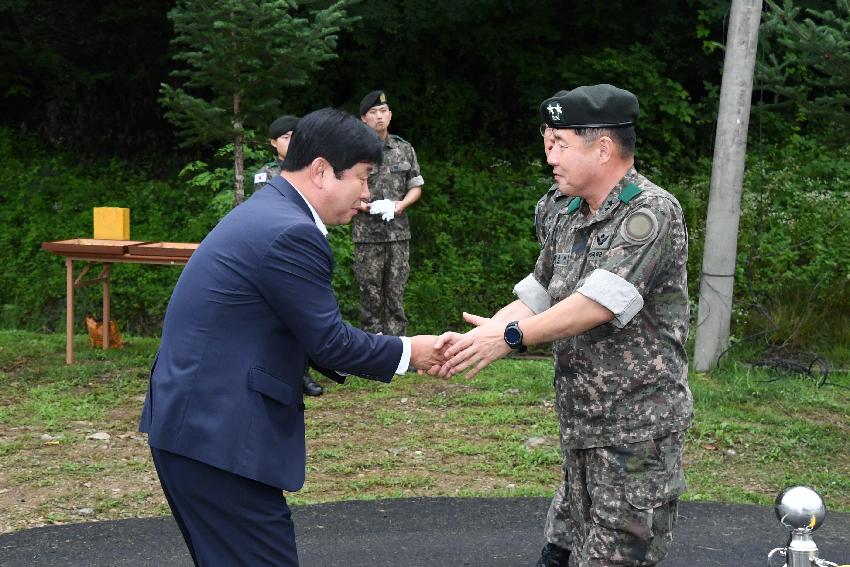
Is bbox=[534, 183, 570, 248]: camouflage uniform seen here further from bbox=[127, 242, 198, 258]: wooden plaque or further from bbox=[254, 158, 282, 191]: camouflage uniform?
bbox=[127, 242, 198, 258]: wooden plaque

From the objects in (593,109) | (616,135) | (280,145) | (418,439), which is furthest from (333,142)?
(280,145)

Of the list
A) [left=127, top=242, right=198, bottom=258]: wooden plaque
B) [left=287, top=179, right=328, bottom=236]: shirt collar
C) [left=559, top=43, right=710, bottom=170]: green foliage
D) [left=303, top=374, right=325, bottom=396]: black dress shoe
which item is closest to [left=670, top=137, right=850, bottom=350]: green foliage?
[left=559, top=43, right=710, bottom=170]: green foliage

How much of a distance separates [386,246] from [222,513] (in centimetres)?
665

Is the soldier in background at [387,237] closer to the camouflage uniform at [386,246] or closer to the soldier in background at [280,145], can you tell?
the camouflage uniform at [386,246]

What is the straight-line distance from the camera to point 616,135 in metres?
3.92

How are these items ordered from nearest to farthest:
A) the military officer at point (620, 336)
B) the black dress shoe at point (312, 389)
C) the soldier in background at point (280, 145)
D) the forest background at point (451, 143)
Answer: the military officer at point (620, 336) < the soldier in background at point (280, 145) < the black dress shoe at point (312, 389) < the forest background at point (451, 143)

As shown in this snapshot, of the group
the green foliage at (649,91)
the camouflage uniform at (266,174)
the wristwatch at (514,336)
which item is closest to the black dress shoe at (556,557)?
the wristwatch at (514,336)

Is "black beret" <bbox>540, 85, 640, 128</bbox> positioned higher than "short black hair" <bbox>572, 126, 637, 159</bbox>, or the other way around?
"black beret" <bbox>540, 85, 640, 128</bbox>

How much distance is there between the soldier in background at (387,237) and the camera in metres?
9.80

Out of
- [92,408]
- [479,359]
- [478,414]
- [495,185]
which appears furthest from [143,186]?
[479,359]

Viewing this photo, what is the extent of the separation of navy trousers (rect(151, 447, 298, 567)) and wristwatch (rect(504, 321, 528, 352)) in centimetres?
107

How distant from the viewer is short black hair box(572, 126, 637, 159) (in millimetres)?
3895

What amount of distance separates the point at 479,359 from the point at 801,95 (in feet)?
20.2

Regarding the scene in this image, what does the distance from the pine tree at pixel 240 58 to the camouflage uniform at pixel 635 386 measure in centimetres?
740
